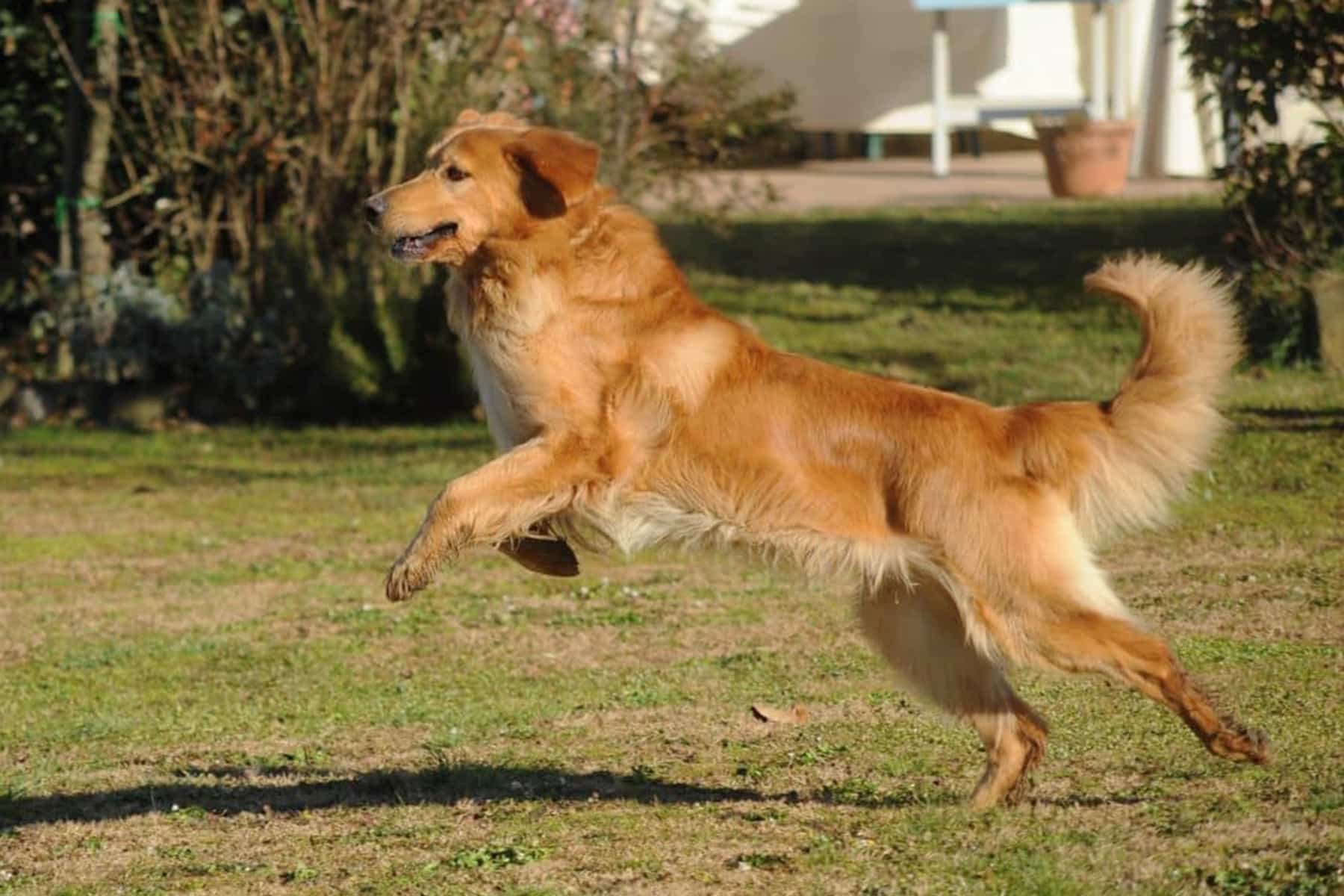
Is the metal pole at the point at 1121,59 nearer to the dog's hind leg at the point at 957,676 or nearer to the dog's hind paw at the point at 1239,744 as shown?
the dog's hind leg at the point at 957,676

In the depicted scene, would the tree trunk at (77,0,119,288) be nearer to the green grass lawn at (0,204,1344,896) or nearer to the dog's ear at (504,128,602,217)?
the green grass lawn at (0,204,1344,896)

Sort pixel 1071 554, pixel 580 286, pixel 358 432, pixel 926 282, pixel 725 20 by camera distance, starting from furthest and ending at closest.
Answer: pixel 725 20 → pixel 926 282 → pixel 358 432 → pixel 580 286 → pixel 1071 554

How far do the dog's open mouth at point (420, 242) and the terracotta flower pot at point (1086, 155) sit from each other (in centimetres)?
1362

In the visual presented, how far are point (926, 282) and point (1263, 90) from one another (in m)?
4.06

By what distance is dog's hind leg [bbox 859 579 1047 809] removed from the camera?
6.29 m

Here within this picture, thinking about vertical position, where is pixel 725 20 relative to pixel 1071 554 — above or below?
above

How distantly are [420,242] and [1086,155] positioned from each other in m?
13.7

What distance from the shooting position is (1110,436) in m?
6.05

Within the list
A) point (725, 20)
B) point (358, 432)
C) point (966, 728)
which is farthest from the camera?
point (725, 20)

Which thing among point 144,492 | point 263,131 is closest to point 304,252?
point 263,131

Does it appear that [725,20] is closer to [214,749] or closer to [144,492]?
[144,492]

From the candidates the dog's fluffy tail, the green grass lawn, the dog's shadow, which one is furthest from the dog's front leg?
the dog's fluffy tail

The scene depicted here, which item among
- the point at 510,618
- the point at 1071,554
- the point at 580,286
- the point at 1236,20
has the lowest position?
the point at 510,618

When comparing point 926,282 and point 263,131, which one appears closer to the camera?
point 263,131
